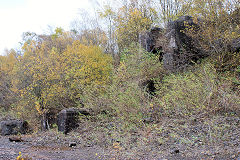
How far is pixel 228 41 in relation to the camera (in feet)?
30.3

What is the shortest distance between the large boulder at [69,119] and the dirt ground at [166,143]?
115 cm

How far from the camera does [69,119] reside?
29.2 ft

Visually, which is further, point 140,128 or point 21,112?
point 21,112

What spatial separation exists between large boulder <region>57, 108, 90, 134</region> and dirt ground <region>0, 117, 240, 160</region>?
1149 millimetres

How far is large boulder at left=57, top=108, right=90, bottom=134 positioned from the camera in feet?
28.9

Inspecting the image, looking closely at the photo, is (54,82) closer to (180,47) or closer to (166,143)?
(180,47)

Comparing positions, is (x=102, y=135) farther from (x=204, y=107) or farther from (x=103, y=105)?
(x=204, y=107)

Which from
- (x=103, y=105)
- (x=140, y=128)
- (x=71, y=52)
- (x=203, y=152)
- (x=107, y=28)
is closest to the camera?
(x=203, y=152)

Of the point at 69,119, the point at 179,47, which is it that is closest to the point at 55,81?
the point at 69,119

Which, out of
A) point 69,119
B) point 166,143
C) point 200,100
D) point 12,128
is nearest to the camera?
point 166,143

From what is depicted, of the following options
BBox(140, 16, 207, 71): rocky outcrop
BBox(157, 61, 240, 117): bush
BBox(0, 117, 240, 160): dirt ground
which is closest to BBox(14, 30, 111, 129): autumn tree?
BBox(0, 117, 240, 160): dirt ground

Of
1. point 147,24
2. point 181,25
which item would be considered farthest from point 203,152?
point 147,24

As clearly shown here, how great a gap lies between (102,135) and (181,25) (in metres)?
7.51

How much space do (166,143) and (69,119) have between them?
4.84 meters
